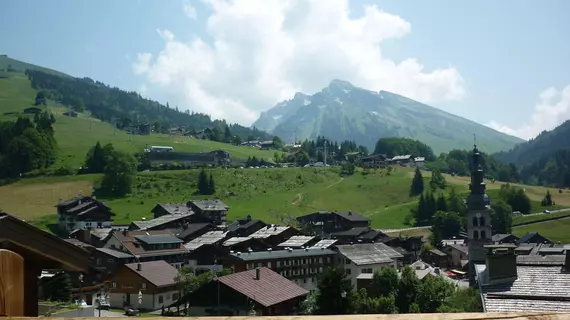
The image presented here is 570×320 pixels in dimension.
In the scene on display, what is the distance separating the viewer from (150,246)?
63094 mm

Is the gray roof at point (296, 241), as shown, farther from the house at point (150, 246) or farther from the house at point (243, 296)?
the house at point (243, 296)

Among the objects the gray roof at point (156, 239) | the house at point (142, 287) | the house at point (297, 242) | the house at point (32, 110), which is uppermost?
the house at point (32, 110)

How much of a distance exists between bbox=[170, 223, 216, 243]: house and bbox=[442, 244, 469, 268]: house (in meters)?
30.2

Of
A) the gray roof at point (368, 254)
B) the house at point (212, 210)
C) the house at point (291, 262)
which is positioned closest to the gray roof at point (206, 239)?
the house at point (291, 262)

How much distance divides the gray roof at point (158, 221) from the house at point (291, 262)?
74.0 feet

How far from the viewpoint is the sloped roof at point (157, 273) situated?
47.3 metres

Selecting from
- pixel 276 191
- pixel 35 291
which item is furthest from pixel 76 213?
pixel 35 291

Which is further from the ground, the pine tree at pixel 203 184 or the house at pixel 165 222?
the pine tree at pixel 203 184

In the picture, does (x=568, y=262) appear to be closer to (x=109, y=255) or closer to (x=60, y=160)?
(x=109, y=255)

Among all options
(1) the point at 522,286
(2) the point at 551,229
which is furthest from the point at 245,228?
(1) the point at 522,286

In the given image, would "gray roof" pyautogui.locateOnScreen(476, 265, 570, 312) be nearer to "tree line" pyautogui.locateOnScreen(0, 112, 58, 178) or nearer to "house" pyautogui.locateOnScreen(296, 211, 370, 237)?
"house" pyautogui.locateOnScreen(296, 211, 370, 237)

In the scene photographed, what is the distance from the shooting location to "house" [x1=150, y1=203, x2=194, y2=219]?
85812 millimetres

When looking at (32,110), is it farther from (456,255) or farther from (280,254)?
(280,254)

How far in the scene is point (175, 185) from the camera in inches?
4259
